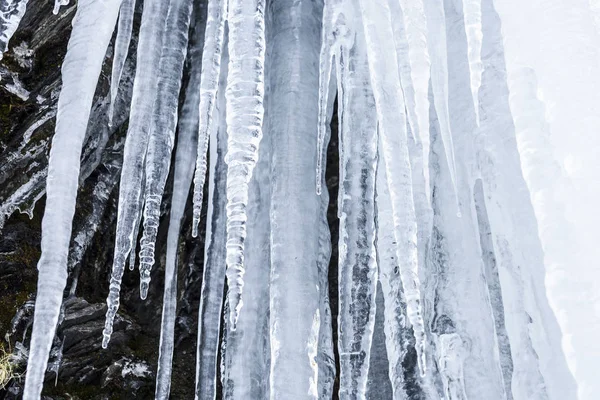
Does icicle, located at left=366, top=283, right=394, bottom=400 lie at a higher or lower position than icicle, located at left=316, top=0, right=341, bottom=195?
lower

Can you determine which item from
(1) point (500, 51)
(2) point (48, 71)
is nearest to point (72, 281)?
(2) point (48, 71)

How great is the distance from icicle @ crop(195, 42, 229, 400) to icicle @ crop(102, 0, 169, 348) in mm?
181

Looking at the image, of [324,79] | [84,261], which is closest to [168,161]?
[324,79]

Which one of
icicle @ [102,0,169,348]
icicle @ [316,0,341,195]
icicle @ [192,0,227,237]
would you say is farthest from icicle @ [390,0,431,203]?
icicle @ [102,0,169,348]

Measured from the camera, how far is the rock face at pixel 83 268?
7.97 ft

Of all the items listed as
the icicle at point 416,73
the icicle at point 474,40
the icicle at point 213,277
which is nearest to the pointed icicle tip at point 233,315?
the icicle at point 213,277

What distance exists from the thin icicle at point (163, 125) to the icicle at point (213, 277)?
0.40 ft

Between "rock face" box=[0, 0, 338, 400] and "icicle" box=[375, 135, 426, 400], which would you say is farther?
"rock face" box=[0, 0, 338, 400]

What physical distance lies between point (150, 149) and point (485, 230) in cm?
86

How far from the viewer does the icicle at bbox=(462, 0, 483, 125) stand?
1.36 metres

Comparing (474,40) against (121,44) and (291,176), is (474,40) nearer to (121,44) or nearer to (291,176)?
(291,176)

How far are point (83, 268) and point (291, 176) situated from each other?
1.09m

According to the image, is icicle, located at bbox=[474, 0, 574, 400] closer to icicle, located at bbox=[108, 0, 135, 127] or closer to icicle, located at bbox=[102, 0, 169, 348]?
icicle, located at bbox=[102, 0, 169, 348]

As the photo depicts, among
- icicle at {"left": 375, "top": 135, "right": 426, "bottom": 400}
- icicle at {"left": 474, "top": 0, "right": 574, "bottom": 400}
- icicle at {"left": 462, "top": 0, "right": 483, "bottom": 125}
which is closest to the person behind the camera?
icicle at {"left": 474, "top": 0, "right": 574, "bottom": 400}
